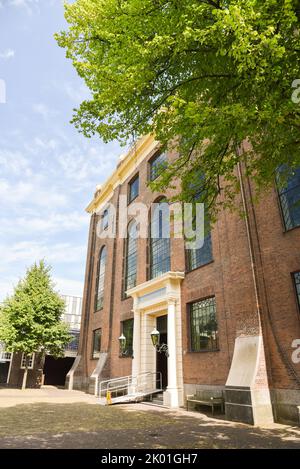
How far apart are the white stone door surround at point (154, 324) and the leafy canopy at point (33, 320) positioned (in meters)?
9.33

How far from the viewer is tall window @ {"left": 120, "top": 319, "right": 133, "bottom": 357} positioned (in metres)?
18.5

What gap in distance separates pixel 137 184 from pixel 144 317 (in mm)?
9892

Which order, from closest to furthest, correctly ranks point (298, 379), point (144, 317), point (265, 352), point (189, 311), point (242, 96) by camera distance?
point (242, 96)
point (298, 379)
point (265, 352)
point (189, 311)
point (144, 317)

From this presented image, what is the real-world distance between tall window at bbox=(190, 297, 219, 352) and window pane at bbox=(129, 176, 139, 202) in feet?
35.3

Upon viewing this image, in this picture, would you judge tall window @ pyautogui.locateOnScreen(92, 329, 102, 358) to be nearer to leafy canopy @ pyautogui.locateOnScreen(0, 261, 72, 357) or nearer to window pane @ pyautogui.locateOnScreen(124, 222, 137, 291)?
leafy canopy @ pyautogui.locateOnScreen(0, 261, 72, 357)

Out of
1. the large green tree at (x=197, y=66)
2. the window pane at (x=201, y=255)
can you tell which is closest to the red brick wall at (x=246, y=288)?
the window pane at (x=201, y=255)

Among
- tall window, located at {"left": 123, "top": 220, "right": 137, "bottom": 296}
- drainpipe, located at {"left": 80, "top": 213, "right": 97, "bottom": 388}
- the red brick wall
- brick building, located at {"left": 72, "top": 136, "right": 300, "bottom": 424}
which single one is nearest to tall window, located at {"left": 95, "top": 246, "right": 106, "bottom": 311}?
drainpipe, located at {"left": 80, "top": 213, "right": 97, "bottom": 388}

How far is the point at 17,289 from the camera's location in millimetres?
24984

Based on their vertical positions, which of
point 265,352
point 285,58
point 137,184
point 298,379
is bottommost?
point 298,379

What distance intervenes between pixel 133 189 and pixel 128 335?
1038 centimetres

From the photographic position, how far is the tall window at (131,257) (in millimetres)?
20453

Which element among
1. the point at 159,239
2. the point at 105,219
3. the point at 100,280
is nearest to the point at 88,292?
the point at 100,280
